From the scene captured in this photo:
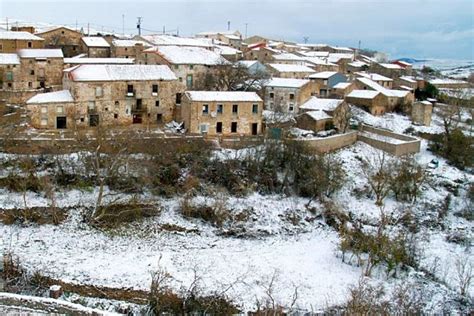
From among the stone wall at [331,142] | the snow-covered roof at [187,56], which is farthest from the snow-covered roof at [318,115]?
the snow-covered roof at [187,56]

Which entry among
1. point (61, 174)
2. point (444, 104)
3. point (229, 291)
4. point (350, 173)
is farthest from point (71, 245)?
point (444, 104)

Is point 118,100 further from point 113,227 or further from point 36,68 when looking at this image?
point 113,227

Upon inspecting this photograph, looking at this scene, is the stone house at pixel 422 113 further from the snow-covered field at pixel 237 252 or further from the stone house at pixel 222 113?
the stone house at pixel 222 113

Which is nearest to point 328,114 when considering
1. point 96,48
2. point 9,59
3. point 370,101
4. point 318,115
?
point 318,115

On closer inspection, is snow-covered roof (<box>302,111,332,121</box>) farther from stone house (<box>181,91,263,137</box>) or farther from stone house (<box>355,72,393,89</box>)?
stone house (<box>355,72,393,89</box>)

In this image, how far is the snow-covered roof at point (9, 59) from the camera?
45.7 metres

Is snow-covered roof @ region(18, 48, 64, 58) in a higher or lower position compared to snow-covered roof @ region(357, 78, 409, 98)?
higher

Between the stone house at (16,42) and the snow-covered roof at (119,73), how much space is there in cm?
1542

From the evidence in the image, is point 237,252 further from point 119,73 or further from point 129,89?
point 119,73

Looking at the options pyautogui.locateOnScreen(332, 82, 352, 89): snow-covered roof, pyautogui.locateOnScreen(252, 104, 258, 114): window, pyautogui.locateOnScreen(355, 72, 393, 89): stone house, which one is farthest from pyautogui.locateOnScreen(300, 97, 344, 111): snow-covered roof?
pyautogui.locateOnScreen(355, 72, 393, 89): stone house

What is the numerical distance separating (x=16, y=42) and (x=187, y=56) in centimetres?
1800

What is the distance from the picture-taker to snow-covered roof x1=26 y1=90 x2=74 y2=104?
3875cm

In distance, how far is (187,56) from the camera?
48906 millimetres

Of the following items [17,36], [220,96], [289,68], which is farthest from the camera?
[289,68]
